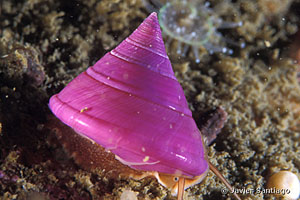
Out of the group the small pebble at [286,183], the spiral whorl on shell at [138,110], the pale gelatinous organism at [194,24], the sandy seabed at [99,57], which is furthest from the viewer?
the pale gelatinous organism at [194,24]

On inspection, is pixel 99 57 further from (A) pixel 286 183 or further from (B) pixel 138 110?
(A) pixel 286 183

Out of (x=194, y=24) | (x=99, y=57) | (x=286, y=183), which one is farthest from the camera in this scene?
(x=194, y=24)

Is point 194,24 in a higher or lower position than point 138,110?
lower

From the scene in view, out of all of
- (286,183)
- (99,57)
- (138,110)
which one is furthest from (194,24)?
(138,110)

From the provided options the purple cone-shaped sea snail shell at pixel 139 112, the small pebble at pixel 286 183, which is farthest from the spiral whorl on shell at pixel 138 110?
the small pebble at pixel 286 183

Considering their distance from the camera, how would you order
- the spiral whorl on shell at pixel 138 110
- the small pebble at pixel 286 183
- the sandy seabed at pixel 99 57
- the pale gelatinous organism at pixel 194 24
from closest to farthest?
the spiral whorl on shell at pixel 138 110 → the sandy seabed at pixel 99 57 → the small pebble at pixel 286 183 → the pale gelatinous organism at pixel 194 24

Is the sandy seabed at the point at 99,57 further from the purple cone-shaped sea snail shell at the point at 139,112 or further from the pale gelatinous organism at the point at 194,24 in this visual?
the purple cone-shaped sea snail shell at the point at 139,112

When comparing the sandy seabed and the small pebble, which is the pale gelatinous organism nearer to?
the sandy seabed

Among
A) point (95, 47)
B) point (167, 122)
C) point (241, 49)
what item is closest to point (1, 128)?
point (167, 122)
